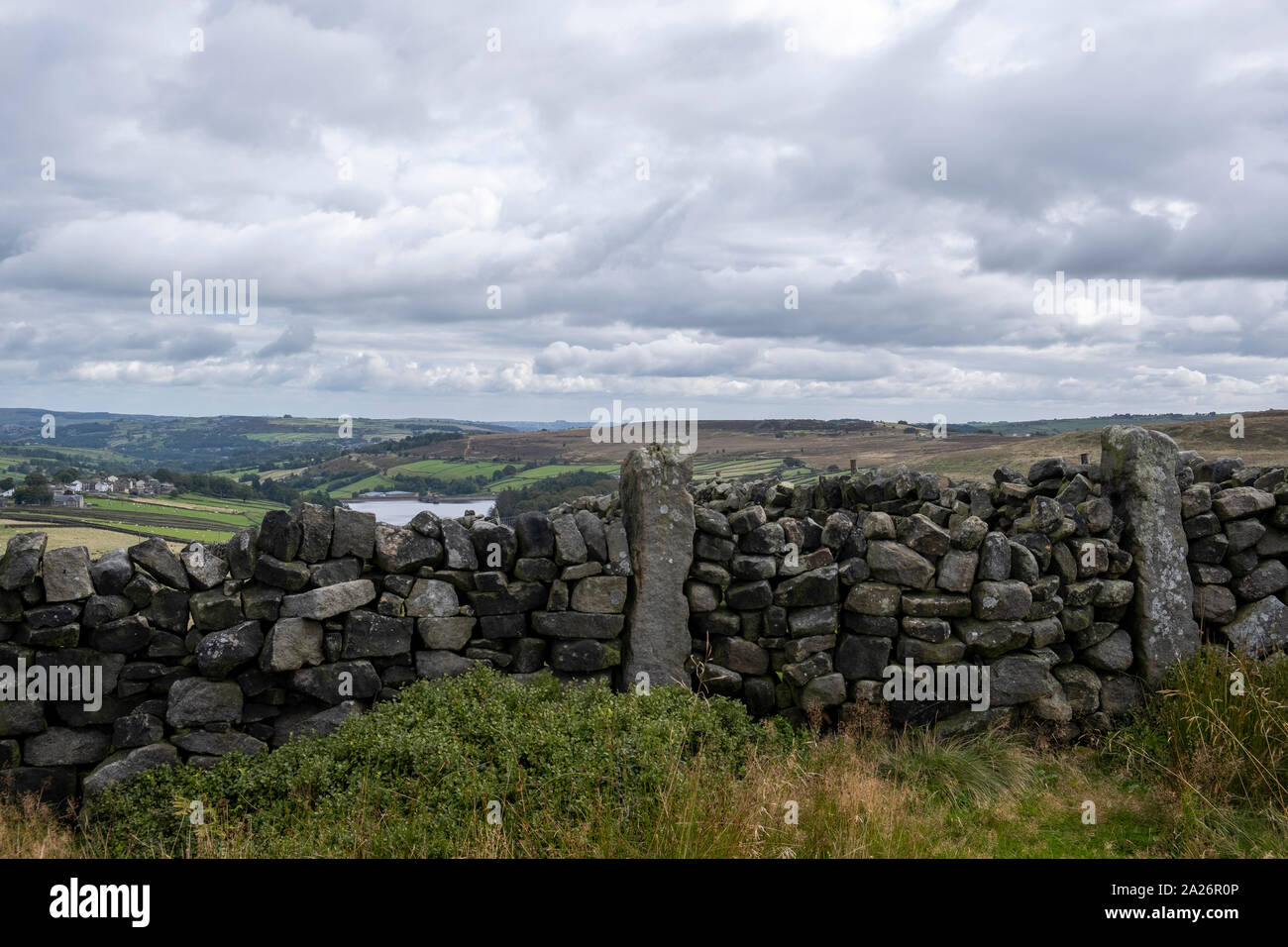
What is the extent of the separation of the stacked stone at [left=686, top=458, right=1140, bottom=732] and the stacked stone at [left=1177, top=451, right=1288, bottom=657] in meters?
0.97

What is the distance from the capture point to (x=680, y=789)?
550cm

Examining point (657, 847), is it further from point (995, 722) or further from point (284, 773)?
point (995, 722)

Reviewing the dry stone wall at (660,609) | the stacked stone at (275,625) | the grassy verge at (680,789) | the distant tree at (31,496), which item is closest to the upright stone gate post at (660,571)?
the dry stone wall at (660,609)

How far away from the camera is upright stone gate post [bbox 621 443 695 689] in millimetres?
8219

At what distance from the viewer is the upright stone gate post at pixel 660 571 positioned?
8.22 metres

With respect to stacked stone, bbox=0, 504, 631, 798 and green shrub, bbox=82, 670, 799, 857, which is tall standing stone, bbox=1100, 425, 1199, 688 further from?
stacked stone, bbox=0, 504, 631, 798

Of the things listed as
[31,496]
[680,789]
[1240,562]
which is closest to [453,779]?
[680,789]

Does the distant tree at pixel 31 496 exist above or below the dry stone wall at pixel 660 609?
above

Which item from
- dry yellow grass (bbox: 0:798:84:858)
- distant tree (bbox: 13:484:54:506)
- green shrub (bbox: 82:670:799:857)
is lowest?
dry yellow grass (bbox: 0:798:84:858)

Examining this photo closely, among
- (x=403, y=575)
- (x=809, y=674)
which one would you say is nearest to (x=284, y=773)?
(x=403, y=575)

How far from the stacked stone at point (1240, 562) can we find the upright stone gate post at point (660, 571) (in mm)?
5621

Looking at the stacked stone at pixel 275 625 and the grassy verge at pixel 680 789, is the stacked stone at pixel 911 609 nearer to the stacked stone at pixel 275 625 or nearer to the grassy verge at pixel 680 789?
the grassy verge at pixel 680 789

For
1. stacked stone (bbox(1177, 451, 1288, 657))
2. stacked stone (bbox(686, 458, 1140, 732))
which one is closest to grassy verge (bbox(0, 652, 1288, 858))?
stacked stone (bbox(686, 458, 1140, 732))

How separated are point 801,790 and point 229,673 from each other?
17.0 feet
